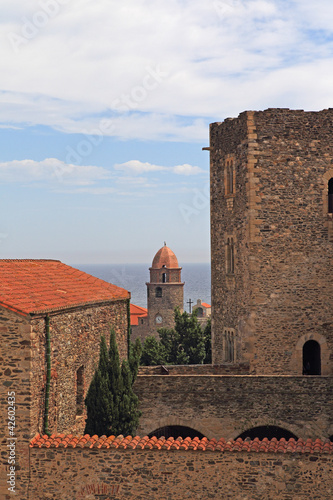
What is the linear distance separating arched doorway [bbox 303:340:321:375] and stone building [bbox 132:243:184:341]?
147 ft

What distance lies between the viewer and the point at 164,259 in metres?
74.5

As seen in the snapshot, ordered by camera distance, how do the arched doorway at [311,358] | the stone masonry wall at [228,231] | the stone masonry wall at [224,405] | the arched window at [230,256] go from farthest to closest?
the arched window at [230,256], the arched doorway at [311,358], the stone masonry wall at [228,231], the stone masonry wall at [224,405]

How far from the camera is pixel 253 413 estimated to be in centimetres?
2217

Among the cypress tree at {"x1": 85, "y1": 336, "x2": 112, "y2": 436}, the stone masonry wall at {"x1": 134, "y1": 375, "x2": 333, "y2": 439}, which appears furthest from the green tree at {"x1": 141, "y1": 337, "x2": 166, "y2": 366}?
the cypress tree at {"x1": 85, "y1": 336, "x2": 112, "y2": 436}

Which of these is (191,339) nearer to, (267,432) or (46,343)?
(267,432)

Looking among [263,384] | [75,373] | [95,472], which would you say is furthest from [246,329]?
[95,472]

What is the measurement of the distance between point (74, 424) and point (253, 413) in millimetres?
6102

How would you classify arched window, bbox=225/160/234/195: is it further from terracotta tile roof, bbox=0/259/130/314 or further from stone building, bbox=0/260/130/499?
stone building, bbox=0/260/130/499

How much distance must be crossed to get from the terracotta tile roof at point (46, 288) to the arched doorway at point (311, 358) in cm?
772

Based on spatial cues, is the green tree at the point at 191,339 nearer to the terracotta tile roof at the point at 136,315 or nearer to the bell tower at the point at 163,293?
the bell tower at the point at 163,293

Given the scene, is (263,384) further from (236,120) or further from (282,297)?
(236,120)

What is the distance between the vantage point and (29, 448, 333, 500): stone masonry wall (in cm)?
1670

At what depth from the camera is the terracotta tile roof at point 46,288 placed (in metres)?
17.8

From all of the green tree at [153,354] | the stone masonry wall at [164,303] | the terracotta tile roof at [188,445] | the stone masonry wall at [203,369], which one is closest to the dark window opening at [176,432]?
the stone masonry wall at [203,369]
